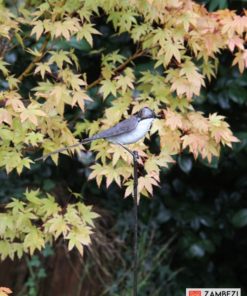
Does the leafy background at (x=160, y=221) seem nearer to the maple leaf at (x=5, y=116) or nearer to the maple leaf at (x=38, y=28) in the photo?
the maple leaf at (x=38, y=28)

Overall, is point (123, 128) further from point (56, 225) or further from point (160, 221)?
point (160, 221)

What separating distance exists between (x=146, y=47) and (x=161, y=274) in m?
1.67

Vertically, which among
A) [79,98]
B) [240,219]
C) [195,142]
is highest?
[79,98]

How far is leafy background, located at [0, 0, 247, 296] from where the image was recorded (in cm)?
331

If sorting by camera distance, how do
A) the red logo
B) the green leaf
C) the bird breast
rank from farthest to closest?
the green leaf < the red logo < the bird breast

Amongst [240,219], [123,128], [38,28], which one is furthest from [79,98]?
[240,219]

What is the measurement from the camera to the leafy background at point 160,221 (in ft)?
10.9

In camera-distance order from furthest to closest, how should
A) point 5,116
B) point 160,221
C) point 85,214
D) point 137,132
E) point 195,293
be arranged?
point 160,221, point 85,214, point 195,293, point 5,116, point 137,132

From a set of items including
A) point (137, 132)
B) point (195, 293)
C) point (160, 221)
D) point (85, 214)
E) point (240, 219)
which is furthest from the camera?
point (160, 221)

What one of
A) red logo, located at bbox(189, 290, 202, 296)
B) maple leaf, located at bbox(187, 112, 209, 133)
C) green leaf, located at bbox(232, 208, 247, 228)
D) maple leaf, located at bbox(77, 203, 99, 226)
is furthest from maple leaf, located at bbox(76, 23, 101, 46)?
green leaf, located at bbox(232, 208, 247, 228)

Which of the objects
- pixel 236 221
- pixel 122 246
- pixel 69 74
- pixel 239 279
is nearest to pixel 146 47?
pixel 69 74

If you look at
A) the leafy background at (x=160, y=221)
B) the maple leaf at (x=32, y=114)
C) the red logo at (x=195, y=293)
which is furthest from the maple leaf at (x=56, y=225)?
the leafy background at (x=160, y=221)

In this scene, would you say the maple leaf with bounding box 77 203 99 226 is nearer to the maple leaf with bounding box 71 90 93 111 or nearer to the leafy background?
the maple leaf with bounding box 71 90 93 111

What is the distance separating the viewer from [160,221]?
3.62 metres
